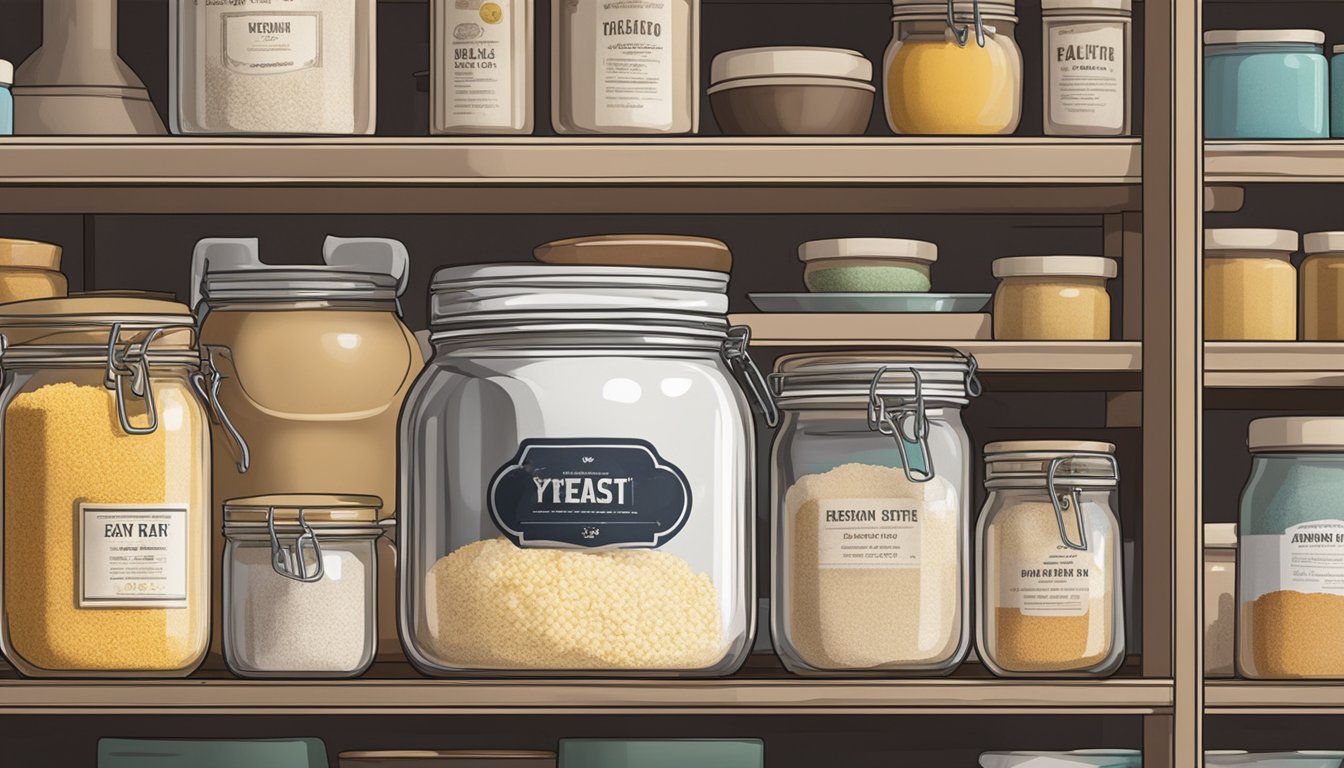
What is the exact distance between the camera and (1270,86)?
104 centimetres

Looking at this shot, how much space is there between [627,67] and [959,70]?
224mm

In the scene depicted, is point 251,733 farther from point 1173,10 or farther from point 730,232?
point 1173,10

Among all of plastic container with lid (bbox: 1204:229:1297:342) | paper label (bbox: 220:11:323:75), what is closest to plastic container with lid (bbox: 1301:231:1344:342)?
plastic container with lid (bbox: 1204:229:1297:342)

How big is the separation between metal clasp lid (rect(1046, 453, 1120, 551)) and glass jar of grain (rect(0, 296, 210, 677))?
1.75 ft

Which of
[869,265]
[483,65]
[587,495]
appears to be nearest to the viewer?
[587,495]

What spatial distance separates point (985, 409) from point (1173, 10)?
1.28 ft

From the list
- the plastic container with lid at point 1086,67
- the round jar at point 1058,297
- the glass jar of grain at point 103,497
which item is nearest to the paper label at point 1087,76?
the plastic container with lid at point 1086,67

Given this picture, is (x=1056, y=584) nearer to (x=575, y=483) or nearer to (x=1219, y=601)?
(x=1219, y=601)

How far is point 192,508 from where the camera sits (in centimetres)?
92

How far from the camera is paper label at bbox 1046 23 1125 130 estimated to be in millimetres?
1007

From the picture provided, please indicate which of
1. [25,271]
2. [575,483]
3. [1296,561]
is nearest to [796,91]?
[575,483]

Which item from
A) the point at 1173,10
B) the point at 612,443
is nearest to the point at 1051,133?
the point at 1173,10

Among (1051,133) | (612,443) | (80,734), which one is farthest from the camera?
(80,734)

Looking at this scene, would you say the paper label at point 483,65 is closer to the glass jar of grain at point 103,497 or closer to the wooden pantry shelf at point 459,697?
the glass jar of grain at point 103,497
